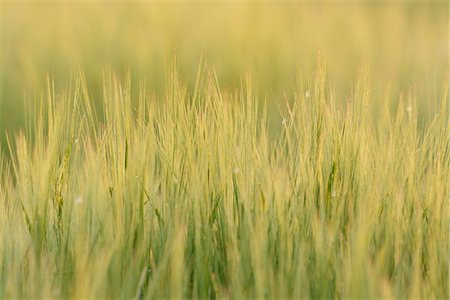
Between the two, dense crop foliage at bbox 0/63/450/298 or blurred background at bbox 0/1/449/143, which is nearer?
dense crop foliage at bbox 0/63/450/298

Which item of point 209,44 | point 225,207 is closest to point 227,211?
point 225,207

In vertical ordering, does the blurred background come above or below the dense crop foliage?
above

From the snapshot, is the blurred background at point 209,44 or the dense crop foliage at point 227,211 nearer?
the dense crop foliage at point 227,211

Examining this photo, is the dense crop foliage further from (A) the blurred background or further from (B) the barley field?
(A) the blurred background

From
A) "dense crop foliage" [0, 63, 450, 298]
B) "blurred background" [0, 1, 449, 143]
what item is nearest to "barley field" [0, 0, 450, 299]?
"dense crop foliage" [0, 63, 450, 298]

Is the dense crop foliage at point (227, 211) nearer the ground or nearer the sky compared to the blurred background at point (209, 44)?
nearer the ground

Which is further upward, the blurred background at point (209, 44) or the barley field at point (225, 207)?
the blurred background at point (209, 44)

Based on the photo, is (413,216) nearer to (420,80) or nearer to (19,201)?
(19,201)

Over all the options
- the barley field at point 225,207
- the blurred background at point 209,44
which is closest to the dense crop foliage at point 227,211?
the barley field at point 225,207

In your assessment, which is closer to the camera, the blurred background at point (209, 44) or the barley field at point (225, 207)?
the barley field at point (225, 207)

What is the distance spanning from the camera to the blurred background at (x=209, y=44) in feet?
11.8

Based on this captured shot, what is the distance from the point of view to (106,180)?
169cm

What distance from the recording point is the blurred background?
11.8 ft

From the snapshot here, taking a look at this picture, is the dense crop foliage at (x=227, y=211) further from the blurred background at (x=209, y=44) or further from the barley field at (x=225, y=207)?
the blurred background at (x=209, y=44)
